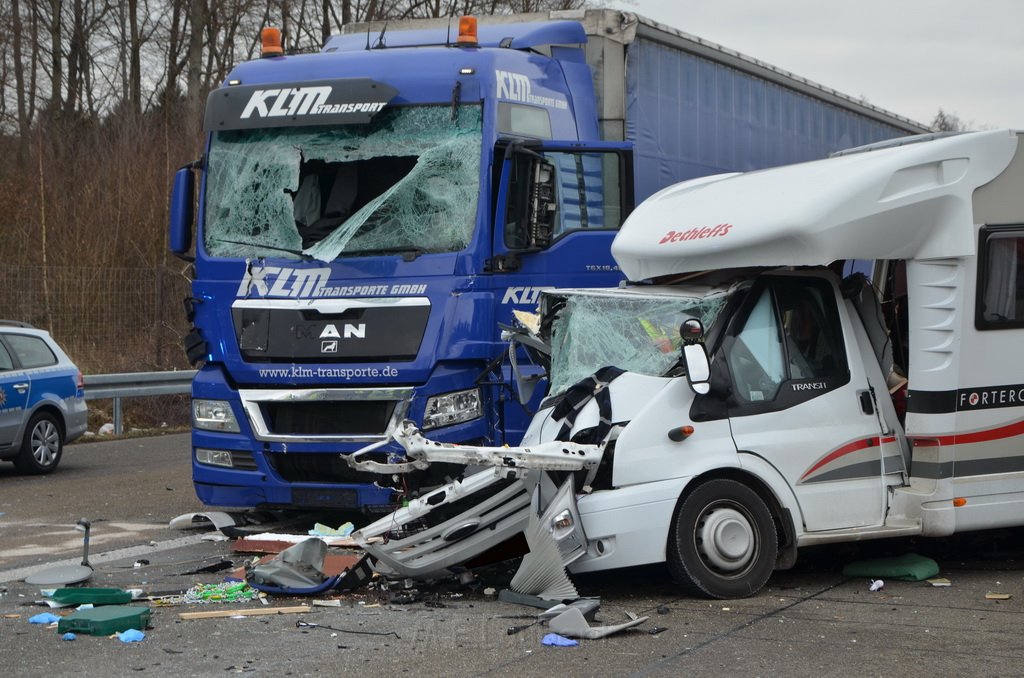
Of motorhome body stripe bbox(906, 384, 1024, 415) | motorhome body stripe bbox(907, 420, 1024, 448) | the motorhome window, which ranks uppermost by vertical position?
the motorhome window

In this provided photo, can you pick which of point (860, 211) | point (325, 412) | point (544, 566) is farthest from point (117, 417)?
point (860, 211)

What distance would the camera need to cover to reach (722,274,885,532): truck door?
8148 mm

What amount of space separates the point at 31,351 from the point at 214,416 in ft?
19.6

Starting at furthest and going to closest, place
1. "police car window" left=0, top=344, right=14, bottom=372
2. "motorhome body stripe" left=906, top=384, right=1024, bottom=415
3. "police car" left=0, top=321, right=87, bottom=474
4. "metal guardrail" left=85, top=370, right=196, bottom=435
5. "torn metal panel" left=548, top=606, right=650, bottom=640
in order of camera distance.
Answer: "metal guardrail" left=85, top=370, right=196, bottom=435, "police car window" left=0, top=344, right=14, bottom=372, "police car" left=0, top=321, right=87, bottom=474, "motorhome body stripe" left=906, top=384, right=1024, bottom=415, "torn metal panel" left=548, top=606, right=650, bottom=640

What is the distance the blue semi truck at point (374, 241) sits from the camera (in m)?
9.66

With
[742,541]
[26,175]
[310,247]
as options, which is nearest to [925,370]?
[742,541]

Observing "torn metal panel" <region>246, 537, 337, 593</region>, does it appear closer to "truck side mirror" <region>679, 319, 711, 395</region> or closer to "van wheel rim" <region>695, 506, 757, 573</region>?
"van wheel rim" <region>695, 506, 757, 573</region>

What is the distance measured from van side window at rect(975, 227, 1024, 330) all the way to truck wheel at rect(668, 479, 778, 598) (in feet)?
6.12

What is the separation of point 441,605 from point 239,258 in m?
3.58

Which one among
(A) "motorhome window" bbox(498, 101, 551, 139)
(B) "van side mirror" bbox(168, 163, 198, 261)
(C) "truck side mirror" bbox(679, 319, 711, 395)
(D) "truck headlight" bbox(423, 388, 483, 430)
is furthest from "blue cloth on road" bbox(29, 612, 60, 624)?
(A) "motorhome window" bbox(498, 101, 551, 139)

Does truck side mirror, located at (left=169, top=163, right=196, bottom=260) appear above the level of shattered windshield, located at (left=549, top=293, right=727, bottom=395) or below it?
above

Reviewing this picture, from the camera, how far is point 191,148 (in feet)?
98.5

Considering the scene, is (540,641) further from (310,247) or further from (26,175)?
(26,175)

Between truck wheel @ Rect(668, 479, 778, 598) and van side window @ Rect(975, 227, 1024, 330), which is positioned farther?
van side window @ Rect(975, 227, 1024, 330)
